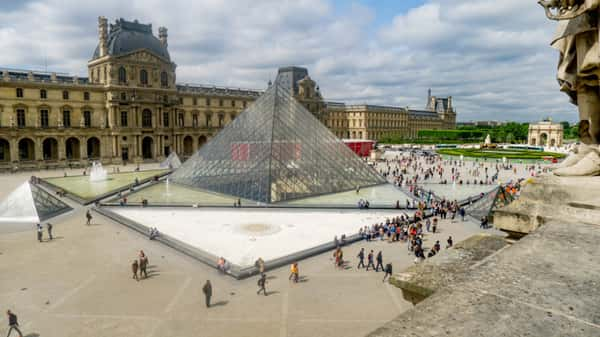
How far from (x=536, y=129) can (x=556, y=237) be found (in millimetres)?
93326

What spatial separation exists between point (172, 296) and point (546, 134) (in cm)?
8930

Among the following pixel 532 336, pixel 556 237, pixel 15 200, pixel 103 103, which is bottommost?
pixel 15 200

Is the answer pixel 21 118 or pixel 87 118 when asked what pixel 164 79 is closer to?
pixel 87 118

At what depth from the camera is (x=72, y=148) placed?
4634 cm

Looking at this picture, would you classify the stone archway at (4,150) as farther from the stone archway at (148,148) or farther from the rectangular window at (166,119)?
the rectangular window at (166,119)

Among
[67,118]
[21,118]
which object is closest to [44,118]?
[21,118]

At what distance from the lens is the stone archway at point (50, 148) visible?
44.5 meters

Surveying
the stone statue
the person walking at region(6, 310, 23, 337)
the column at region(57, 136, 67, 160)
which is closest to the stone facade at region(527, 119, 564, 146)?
the column at region(57, 136, 67, 160)

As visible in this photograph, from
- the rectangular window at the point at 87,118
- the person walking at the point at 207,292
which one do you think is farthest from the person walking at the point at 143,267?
the rectangular window at the point at 87,118

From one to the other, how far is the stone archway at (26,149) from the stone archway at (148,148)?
38.1ft

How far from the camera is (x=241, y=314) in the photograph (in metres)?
8.91

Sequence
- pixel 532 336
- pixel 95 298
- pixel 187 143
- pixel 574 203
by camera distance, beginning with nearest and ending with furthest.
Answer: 1. pixel 532 336
2. pixel 574 203
3. pixel 95 298
4. pixel 187 143

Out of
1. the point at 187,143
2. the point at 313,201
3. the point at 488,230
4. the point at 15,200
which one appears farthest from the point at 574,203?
the point at 187,143

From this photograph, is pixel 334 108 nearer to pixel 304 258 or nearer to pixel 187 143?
pixel 187 143
